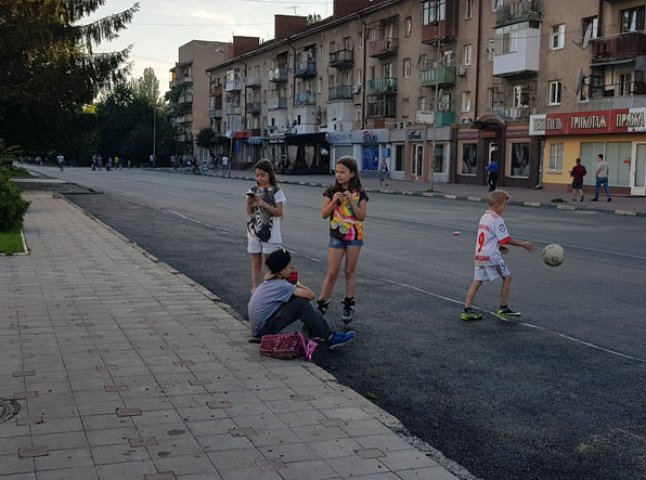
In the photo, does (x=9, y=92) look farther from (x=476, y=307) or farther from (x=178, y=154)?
(x=178, y=154)

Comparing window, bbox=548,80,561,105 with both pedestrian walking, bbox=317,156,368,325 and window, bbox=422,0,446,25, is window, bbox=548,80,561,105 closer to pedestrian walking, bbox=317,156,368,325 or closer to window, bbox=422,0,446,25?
window, bbox=422,0,446,25

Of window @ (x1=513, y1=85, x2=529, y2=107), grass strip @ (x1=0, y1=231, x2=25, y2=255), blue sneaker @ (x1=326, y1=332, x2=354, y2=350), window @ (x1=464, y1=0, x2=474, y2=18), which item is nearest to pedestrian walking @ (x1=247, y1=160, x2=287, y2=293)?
blue sneaker @ (x1=326, y1=332, x2=354, y2=350)

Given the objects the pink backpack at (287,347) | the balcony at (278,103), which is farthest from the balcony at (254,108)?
the pink backpack at (287,347)

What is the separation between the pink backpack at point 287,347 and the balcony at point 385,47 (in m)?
54.5

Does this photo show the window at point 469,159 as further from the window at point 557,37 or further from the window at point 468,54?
the window at point 557,37

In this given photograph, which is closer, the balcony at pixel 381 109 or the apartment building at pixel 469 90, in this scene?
the apartment building at pixel 469 90

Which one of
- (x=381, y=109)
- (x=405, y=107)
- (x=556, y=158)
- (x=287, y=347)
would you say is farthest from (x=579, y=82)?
(x=287, y=347)

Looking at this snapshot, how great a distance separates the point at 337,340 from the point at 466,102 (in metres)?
45.9

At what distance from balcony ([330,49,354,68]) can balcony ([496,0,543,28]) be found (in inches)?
818

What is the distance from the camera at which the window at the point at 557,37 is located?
4209cm

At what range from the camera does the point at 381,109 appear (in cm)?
5944

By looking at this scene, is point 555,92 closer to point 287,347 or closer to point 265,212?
point 265,212

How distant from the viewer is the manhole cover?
15.3 feet

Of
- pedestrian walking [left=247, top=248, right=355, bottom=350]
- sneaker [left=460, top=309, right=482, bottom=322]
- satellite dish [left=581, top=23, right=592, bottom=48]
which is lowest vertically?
sneaker [left=460, top=309, right=482, bottom=322]
